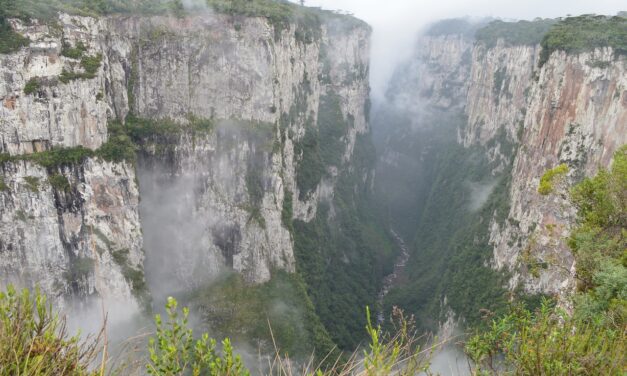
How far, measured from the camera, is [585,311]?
9.00 meters

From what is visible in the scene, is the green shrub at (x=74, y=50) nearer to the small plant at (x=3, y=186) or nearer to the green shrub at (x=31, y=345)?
the small plant at (x=3, y=186)

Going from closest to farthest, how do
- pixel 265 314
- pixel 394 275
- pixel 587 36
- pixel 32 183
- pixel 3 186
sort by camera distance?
pixel 3 186 < pixel 32 183 < pixel 587 36 < pixel 265 314 < pixel 394 275

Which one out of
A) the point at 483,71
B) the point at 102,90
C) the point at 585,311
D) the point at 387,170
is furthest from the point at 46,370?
the point at 387,170

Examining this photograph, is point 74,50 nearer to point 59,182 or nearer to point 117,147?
point 117,147

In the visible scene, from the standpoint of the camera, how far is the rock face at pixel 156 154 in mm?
28531

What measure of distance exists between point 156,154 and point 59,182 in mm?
9370

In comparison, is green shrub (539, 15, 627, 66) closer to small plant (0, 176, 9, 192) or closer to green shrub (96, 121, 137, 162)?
green shrub (96, 121, 137, 162)

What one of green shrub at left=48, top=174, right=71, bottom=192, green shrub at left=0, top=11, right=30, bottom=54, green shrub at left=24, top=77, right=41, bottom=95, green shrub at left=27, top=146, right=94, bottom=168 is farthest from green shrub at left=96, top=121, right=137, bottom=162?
green shrub at left=0, top=11, right=30, bottom=54

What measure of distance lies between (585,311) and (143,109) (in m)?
34.7

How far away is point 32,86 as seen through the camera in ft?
92.1

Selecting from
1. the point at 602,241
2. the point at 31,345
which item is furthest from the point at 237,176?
the point at 31,345

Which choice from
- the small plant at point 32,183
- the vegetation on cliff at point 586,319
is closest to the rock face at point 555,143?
the vegetation on cliff at point 586,319

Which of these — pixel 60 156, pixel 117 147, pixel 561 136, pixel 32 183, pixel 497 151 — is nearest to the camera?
pixel 32 183

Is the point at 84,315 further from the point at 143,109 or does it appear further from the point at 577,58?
the point at 577,58
